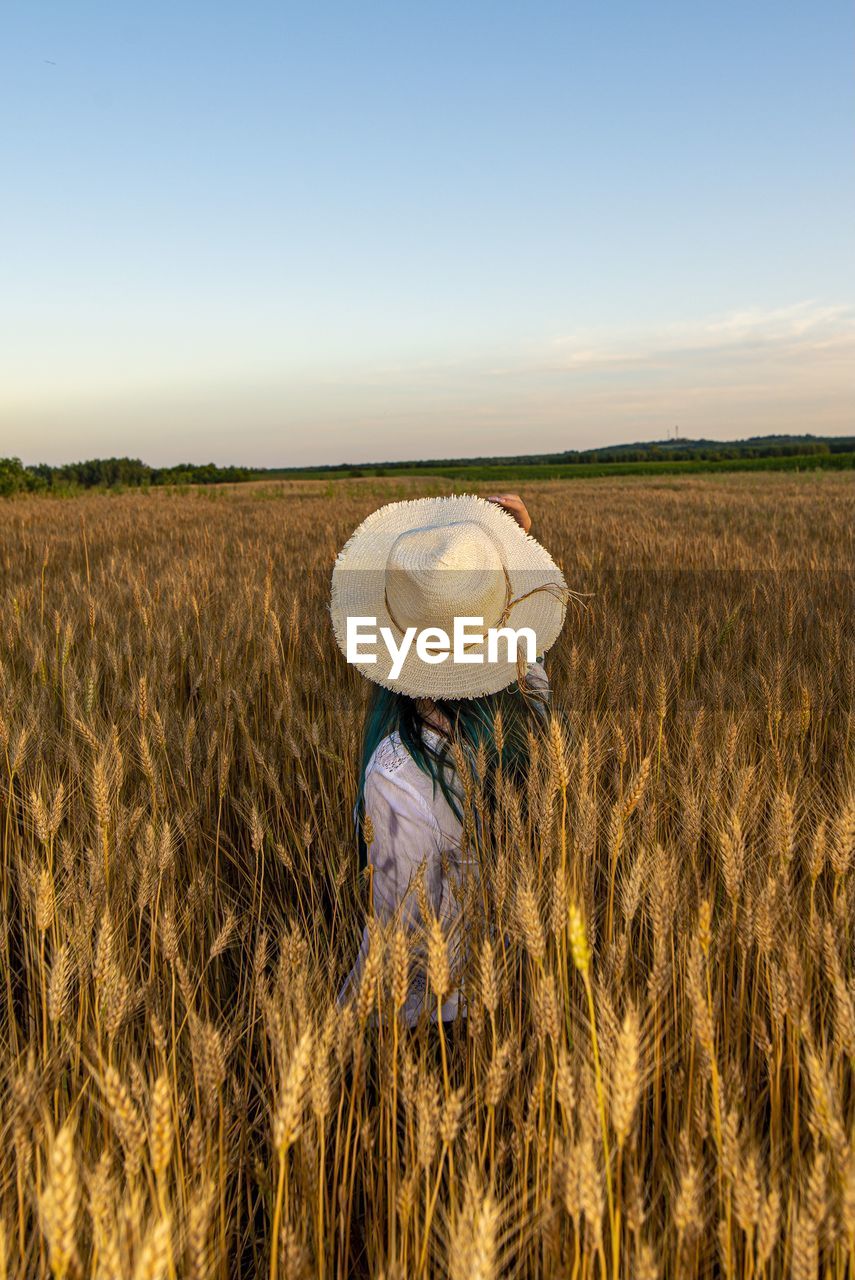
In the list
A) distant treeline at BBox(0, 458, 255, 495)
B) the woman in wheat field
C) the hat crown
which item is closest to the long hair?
the woman in wheat field

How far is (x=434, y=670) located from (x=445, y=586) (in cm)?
18

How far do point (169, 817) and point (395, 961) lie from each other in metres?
1.25

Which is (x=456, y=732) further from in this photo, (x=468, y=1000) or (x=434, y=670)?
(x=468, y=1000)

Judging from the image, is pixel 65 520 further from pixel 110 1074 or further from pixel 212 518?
pixel 110 1074

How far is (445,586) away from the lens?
149 cm

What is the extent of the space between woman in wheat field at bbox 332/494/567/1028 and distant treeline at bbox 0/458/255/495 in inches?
730

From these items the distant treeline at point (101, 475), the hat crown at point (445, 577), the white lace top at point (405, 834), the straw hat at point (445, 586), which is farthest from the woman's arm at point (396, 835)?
the distant treeline at point (101, 475)

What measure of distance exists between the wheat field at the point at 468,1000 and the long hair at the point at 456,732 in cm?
8

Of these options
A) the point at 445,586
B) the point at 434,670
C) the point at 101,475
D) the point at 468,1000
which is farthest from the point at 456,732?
the point at 101,475

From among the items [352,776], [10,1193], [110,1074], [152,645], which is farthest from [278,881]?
[152,645]

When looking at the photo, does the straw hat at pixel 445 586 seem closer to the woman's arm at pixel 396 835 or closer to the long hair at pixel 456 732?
the long hair at pixel 456 732

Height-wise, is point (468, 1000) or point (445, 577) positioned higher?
point (445, 577)

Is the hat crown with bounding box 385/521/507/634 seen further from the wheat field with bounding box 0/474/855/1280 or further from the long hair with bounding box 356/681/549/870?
the wheat field with bounding box 0/474/855/1280

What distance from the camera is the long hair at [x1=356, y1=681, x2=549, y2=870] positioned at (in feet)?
5.16
